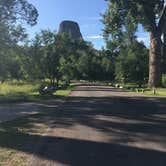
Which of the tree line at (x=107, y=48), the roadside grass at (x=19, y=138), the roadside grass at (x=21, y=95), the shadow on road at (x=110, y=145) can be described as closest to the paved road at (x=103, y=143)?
the shadow on road at (x=110, y=145)

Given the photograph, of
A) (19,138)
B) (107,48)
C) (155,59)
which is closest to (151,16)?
(155,59)

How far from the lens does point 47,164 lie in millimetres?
9180

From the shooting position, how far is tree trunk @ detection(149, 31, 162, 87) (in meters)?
53.2

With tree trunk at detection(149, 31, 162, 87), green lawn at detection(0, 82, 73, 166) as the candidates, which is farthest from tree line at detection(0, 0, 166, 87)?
green lawn at detection(0, 82, 73, 166)

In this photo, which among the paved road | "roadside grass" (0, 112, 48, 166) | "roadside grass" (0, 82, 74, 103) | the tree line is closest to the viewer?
the paved road

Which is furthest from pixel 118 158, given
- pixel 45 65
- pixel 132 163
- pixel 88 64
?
pixel 88 64

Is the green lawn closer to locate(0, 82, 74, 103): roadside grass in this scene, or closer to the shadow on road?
the shadow on road

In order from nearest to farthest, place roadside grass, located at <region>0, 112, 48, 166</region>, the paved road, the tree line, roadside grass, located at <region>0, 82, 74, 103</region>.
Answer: the paved road < roadside grass, located at <region>0, 112, 48, 166</region> < roadside grass, located at <region>0, 82, 74, 103</region> < the tree line

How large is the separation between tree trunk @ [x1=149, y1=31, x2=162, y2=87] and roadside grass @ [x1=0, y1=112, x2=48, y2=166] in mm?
36172

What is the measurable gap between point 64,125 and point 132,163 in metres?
7.06

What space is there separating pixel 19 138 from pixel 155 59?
42.3m

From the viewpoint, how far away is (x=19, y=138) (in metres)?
12.8

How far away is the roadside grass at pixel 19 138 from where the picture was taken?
32.3 ft

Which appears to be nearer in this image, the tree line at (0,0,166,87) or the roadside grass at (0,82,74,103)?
the roadside grass at (0,82,74,103)
